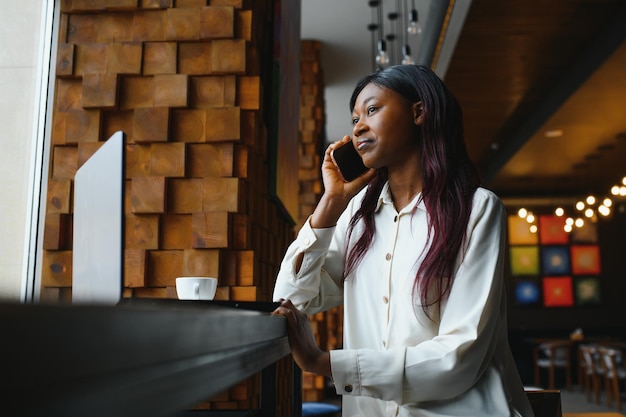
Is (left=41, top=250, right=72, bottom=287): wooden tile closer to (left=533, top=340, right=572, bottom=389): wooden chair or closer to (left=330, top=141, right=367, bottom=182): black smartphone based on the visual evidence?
(left=330, top=141, right=367, bottom=182): black smartphone

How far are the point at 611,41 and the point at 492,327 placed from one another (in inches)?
209

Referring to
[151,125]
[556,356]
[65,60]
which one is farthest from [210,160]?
[556,356]

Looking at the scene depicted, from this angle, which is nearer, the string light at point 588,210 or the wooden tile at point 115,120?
the wooden tile at point 115,120

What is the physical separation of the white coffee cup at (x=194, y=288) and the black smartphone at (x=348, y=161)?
1.51 feet

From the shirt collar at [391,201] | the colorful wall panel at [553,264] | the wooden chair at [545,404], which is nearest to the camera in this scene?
the shirt collar at [391,201]

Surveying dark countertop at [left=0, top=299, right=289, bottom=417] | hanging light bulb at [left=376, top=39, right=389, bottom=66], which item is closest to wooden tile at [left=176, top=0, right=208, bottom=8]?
dark countertop at [left=0, top=299, right=289, bottom=417]

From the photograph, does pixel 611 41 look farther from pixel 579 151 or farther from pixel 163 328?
pixel 163 328

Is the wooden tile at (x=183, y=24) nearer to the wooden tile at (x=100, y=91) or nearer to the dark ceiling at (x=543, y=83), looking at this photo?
the wooden tile at (x=100, y=91)

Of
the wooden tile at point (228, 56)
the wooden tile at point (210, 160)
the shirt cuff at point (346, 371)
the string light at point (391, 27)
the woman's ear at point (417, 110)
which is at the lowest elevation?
the shirt cuff at point (346, 371)

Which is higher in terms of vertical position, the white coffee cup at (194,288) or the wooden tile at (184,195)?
the wooden tile at (184,195)

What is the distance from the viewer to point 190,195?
2.26 m

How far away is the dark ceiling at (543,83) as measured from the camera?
5.49 m

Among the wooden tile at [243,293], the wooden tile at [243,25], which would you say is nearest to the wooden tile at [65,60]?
the wooden tile at [243,25]

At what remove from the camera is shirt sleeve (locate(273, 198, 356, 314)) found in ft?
4.95
